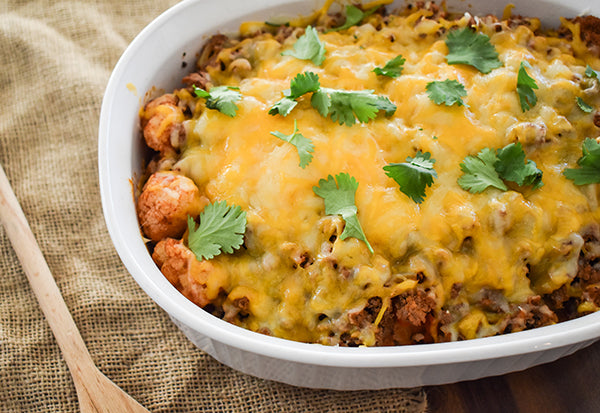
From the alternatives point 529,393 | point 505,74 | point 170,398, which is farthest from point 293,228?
point 529,393

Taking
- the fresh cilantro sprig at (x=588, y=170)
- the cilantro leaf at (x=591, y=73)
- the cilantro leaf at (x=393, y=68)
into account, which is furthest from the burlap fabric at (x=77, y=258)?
the cilantro leaf at (x=591, y=73)

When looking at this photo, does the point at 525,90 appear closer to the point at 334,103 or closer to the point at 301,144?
the point at 334,103

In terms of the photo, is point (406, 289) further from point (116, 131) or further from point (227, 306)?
point (116, 131)

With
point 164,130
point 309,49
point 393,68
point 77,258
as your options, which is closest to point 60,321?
point 77,258

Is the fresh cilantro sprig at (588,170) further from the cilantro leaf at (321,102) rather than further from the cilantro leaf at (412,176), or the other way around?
the cilantro leaf at (321,102)

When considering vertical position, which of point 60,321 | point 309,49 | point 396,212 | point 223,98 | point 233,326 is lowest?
point 60,321

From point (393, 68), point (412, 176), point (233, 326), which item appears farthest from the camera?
point (393, 68)
